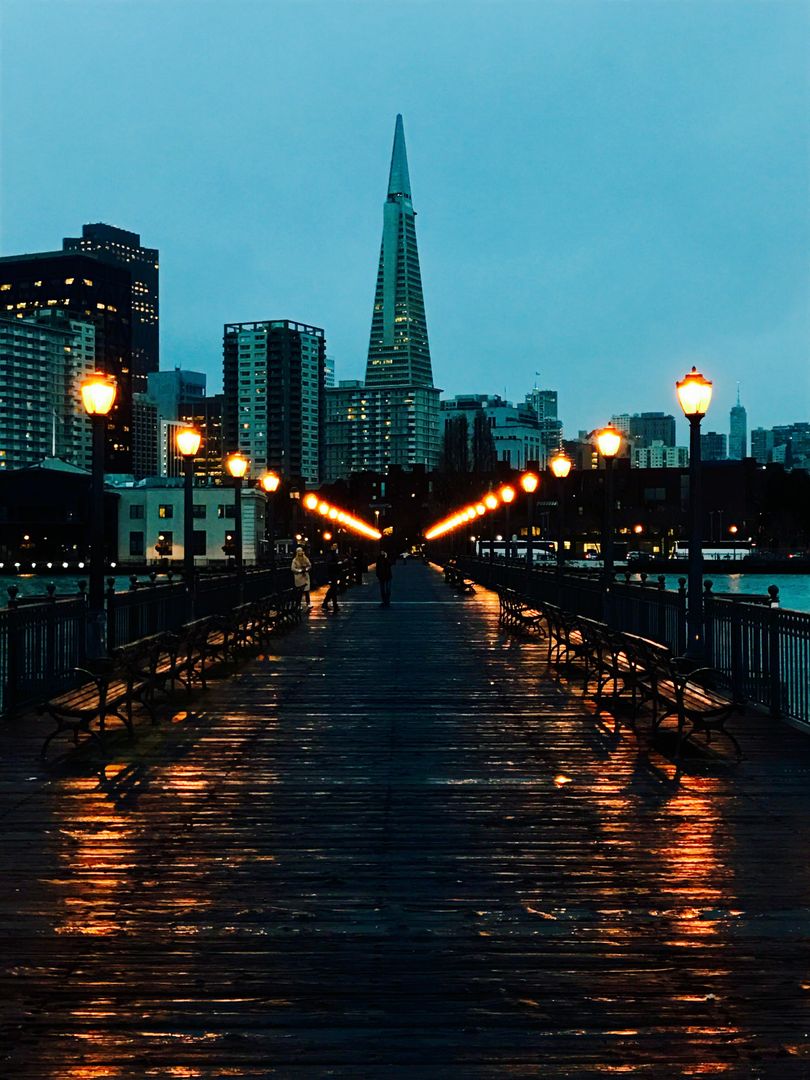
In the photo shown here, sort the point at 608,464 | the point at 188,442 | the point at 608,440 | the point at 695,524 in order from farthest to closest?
the point at 188,442
the point at 608,464
the point at 608,440
the point at 695,524

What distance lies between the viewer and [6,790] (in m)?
10.1

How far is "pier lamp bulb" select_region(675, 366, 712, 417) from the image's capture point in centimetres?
1694

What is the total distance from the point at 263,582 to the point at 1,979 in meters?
33.2

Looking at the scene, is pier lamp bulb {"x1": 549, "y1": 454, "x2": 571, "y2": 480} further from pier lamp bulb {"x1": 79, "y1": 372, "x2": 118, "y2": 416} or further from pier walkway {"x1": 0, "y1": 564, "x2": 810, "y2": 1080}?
pier walkway {"x1": 0, "y1": 564, "x2": 810, "y2": 1080}

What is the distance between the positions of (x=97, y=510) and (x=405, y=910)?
10.6 meters

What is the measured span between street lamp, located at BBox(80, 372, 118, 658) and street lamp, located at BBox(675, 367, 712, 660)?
7.66 meters

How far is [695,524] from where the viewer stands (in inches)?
640

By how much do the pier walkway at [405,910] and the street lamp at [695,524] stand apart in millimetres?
2669

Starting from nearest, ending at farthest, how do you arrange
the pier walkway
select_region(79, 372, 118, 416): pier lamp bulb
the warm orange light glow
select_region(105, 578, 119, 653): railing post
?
the pier walkway → select_region(79, 372, 118, 416): pier lamp bulb → select_region(105, 578, 119, 653): railing post → the warm orange light glow

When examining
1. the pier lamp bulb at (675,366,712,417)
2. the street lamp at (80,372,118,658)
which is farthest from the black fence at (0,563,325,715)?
the pier lamp bulb at (675,366,712,417)

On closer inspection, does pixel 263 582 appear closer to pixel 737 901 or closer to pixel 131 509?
pixel 737 901

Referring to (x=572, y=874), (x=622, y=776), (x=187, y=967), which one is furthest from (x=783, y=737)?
(x=187, y=967)

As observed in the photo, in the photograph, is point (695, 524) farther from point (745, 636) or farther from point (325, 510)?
point (325, 510)

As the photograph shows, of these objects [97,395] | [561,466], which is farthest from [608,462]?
[97,395]
